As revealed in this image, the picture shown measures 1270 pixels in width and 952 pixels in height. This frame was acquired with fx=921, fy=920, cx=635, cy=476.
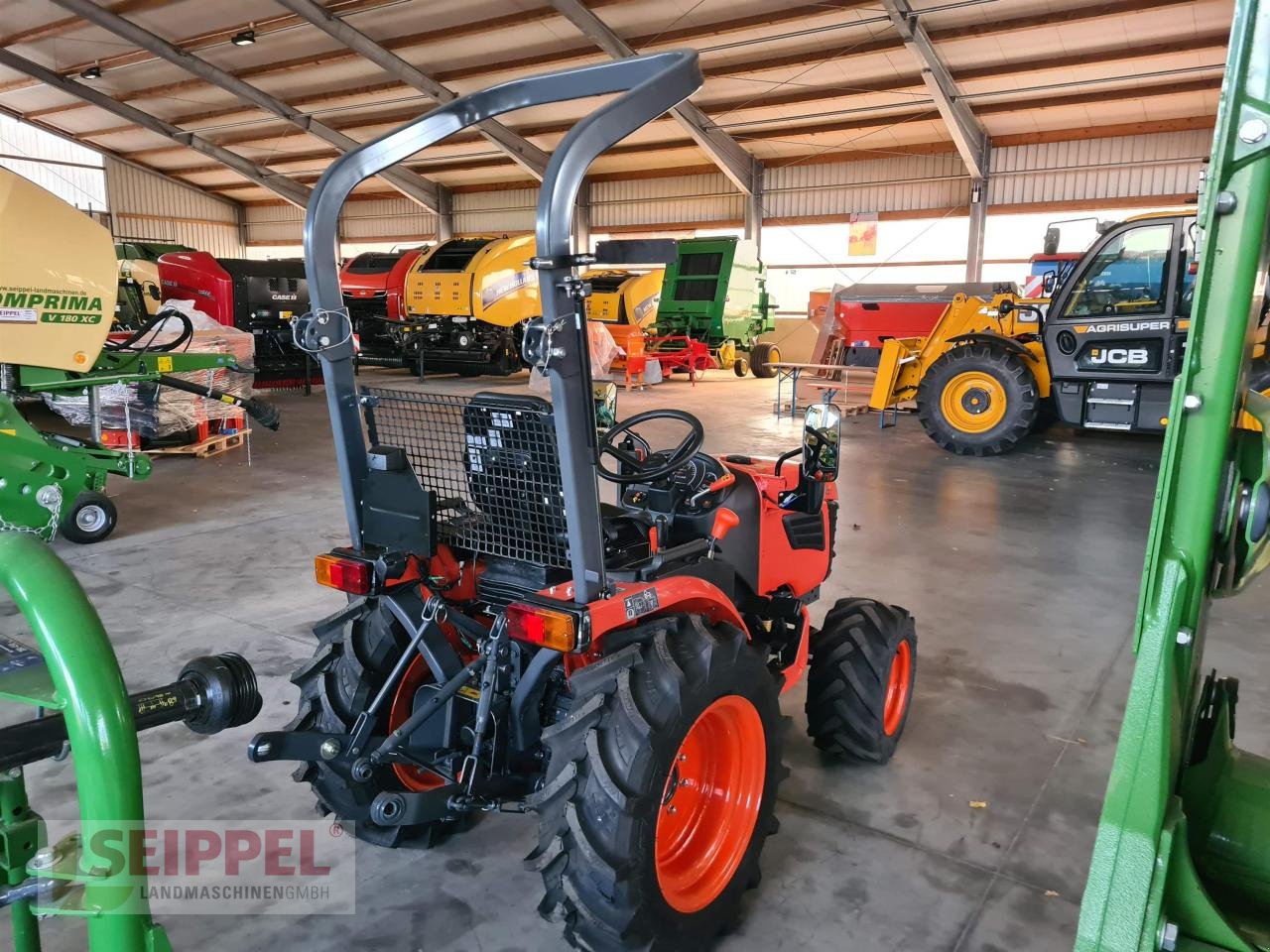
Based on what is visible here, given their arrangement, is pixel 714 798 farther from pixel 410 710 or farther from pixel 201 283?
pixel 201 283

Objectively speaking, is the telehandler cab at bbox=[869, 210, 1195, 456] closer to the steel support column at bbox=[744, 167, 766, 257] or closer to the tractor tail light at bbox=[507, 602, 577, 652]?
the tractor tail light at bbox=[507, 602, 577, 652]

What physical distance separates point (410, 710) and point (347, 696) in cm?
25

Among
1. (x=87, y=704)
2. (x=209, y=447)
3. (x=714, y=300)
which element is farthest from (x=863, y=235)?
(x=87, y=704)

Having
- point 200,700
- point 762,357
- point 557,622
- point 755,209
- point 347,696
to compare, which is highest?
point 755,209

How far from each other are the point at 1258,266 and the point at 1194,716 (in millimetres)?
951

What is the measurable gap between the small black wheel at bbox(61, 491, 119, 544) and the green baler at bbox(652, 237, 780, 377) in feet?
37.6

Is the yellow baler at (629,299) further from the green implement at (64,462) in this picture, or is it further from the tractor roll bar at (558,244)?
the tractor roll bar at (558,244)

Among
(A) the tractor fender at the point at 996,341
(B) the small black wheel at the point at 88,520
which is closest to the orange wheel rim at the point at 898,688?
(B) the small black wheel at the point at 88,520

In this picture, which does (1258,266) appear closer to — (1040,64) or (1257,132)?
(1257,132)

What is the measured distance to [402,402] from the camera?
2404 millimetres

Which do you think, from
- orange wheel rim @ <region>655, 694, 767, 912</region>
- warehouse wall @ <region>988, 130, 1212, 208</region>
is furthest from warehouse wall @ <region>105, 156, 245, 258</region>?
orange wheel rim @ <region>655, 694, 767, 912</region>

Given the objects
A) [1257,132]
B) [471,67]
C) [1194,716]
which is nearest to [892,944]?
[1194,716]

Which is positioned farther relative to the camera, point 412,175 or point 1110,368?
point 412,175

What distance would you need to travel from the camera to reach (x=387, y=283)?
52.7 feet
